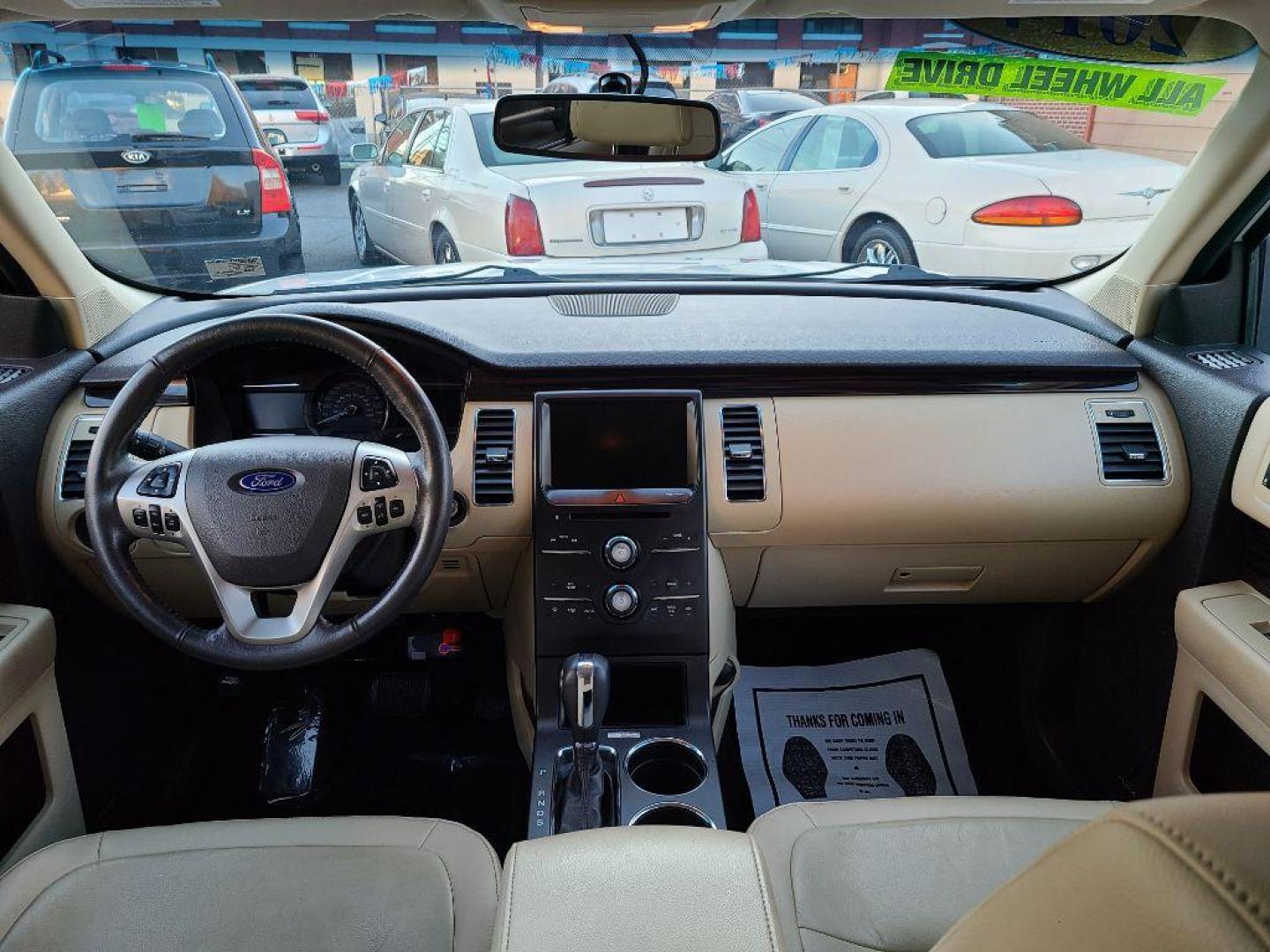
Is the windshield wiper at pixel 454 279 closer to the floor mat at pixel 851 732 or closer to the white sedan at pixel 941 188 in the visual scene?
the white sedan at pixel 941 188

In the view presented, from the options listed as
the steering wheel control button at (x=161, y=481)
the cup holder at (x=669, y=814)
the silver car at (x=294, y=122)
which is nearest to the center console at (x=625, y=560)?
the cup holder at (x=669, y=814)

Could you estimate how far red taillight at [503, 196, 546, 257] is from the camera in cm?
344

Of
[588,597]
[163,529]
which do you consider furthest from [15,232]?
[588,597]

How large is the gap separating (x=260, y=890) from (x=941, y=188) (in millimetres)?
3457

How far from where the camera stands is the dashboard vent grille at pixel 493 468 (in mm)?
2219

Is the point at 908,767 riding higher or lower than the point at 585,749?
lower

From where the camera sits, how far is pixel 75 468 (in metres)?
2.16

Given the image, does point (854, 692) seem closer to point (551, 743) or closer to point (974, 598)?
point (974, 598)

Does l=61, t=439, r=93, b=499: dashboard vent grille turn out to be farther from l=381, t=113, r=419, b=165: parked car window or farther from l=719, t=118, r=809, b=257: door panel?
l=719, t=118, r=809, b=257: door panel

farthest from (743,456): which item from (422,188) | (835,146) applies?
(835,146)

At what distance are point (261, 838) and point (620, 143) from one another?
1.51 m

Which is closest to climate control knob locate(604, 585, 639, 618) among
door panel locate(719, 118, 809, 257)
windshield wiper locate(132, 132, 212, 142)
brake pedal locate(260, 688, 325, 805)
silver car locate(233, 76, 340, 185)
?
brake pedal locate(260, 688, 325, 805)

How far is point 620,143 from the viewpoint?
2.10m

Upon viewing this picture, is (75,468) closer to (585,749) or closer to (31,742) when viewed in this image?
(31,742)
